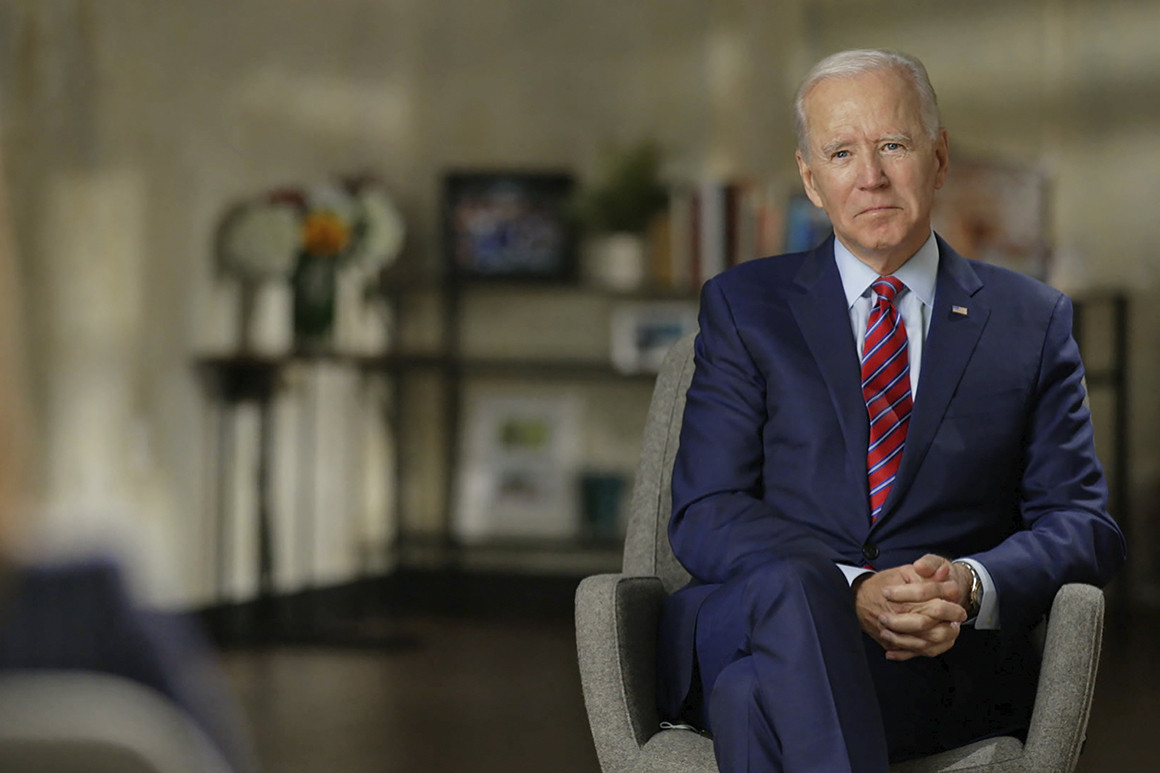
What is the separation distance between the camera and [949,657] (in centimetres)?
173

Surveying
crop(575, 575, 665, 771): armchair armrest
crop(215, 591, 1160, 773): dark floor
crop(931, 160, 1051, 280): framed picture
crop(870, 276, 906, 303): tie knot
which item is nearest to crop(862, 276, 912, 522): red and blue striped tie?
crop(870, 276, 906, 303): tie knot

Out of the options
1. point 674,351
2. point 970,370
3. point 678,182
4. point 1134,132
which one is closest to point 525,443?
point 678,182

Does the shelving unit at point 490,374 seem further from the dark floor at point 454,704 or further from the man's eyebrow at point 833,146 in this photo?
the man's eyebrow at point 833,146

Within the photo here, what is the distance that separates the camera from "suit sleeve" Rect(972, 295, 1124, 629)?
1.70 meters

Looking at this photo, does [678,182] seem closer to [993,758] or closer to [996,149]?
[996,149]

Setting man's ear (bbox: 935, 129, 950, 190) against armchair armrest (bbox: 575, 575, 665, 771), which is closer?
armchair armrest (bbox: 575, 575, 665, 771)

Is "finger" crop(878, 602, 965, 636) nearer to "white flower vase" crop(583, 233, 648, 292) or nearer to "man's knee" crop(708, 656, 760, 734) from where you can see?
"man's knee" crop(708, 656, 760, 734)

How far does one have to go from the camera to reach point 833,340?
1.84 metres

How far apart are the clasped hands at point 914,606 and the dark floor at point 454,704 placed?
164cm

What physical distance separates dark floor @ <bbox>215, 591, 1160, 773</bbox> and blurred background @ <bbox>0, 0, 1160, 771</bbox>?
52mm

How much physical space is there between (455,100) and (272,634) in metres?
2.49

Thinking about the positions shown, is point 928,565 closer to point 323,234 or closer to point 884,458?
point 884,458

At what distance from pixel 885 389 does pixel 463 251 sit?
434cm

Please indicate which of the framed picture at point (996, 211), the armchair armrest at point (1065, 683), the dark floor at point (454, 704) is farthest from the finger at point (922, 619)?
the framed picture at point (996, 211)
